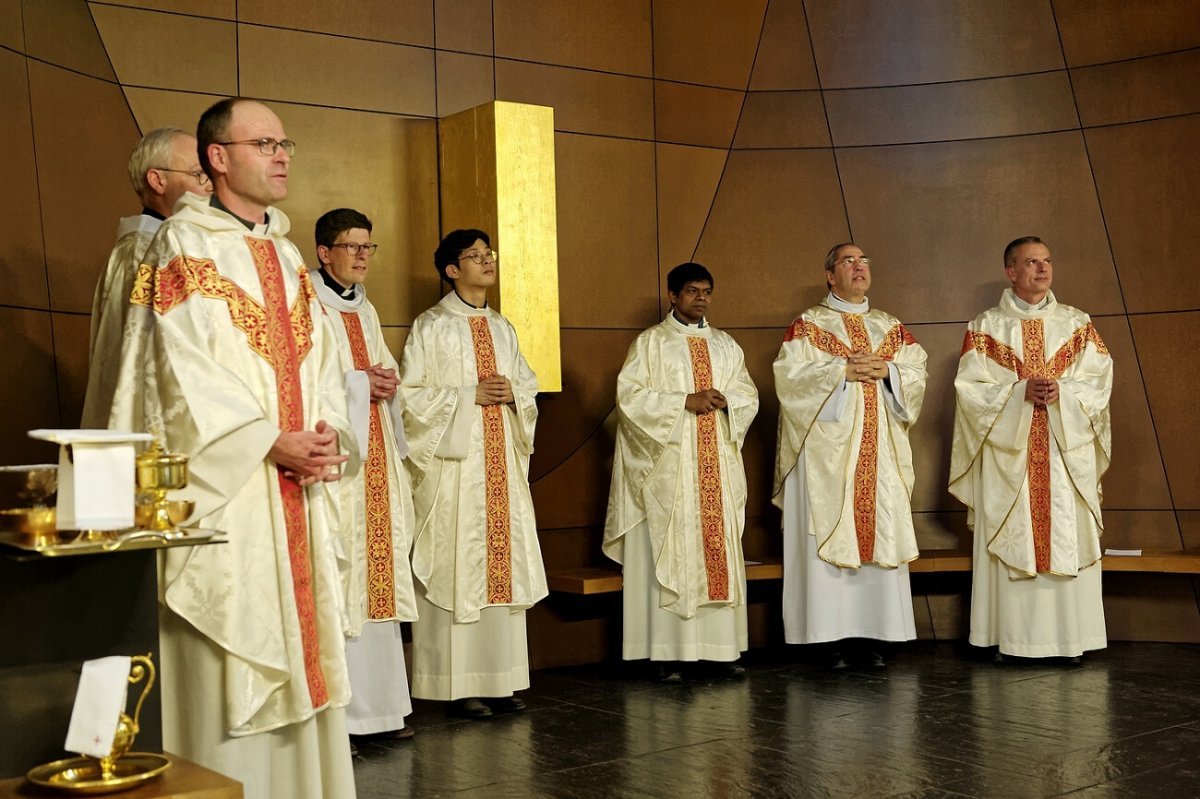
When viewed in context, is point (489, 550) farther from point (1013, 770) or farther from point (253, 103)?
point (253, 103)

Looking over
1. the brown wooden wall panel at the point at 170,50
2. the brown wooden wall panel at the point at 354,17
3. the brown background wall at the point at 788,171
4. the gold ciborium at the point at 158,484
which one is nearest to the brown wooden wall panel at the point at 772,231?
the brown background wall at the point at 788,171

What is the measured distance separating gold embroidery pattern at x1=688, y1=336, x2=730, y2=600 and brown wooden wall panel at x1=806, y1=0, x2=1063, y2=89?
238cm

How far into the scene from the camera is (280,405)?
3404 mm

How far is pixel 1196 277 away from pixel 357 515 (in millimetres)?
5055

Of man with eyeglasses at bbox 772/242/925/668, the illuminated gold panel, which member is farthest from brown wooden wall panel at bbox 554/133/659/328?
man with eyeglasses at bbox 772/242/925/668

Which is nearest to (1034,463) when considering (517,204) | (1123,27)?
(1123,27)

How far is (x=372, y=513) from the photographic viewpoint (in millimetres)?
5562

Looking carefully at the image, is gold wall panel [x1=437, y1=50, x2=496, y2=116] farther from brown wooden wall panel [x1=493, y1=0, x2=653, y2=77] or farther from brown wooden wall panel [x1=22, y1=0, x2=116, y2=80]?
brown wooden wall panel [x1=22, y1=0, x2=116, y2=80]

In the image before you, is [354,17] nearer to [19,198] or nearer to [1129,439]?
[19,198]

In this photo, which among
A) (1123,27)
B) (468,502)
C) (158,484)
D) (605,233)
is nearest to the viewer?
(158,484)

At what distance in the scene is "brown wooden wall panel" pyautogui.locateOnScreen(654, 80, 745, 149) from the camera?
25.9 ft

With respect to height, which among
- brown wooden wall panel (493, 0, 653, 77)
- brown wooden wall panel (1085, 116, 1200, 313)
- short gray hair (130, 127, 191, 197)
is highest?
brown wooden wall panel (493, 0, 653, 77)

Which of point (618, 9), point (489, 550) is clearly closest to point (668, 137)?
point (618, 9)

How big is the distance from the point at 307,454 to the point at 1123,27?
21.2ft
